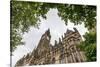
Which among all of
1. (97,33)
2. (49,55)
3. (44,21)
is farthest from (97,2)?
(49,55)

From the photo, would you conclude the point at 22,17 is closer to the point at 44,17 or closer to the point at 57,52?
the point at 44,17

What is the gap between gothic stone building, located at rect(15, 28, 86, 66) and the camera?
7.21ft

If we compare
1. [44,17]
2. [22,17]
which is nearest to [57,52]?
[44,17]

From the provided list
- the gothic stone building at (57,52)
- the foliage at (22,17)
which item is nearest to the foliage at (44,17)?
the foliage at (22,17)

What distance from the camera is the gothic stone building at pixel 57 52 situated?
7.21ft

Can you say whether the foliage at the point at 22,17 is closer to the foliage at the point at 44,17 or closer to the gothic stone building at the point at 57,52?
the foliage at the point at 44,17

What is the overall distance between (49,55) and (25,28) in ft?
1.33

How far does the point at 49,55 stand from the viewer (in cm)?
226

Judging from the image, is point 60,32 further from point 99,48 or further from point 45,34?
point 99,48

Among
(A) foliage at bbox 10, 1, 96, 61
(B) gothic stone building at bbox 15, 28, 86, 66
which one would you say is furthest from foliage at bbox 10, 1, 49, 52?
(B) gothic stone building at bbox 15, 28, 86, 66

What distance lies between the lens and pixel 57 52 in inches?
90.0

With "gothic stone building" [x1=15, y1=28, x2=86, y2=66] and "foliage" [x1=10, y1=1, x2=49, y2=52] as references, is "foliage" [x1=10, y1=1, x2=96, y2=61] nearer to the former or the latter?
"foliage" [x1=10, y1=1, x2=49, y2=52]

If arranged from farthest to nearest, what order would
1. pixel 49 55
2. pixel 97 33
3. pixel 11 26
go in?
1. pixel 97 33
2. pixel 49 55
3. pixel 11 26

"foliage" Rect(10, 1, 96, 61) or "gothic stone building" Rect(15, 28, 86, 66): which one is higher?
"foliage" Rect(10, 1, 96, 61)
